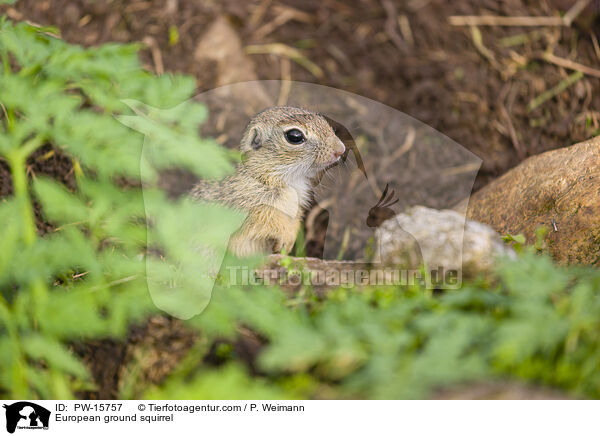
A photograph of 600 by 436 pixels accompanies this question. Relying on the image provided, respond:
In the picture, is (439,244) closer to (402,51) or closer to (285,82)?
(285,82)

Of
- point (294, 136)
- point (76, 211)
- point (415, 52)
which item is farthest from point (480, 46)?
point (76, 211)

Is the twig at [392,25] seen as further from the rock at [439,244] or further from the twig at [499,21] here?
the rock at [439,244]

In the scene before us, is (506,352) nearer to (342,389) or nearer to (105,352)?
(342,389)

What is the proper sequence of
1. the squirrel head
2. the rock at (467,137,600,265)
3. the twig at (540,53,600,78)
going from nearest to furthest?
the rock at (467,137,600,265) → the squirrel head → the twig at (540,53,600,78)

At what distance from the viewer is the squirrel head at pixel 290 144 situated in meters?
3.18

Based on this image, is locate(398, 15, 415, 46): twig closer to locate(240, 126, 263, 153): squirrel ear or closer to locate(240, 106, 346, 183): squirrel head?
locate(240, 106, 346, 183): squirrel head

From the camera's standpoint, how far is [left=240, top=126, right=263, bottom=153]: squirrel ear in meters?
3.35

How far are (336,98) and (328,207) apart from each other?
1.11 meters

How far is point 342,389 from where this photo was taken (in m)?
1.93

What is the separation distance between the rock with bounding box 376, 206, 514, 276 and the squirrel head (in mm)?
650

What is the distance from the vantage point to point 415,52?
5000 millimetres
